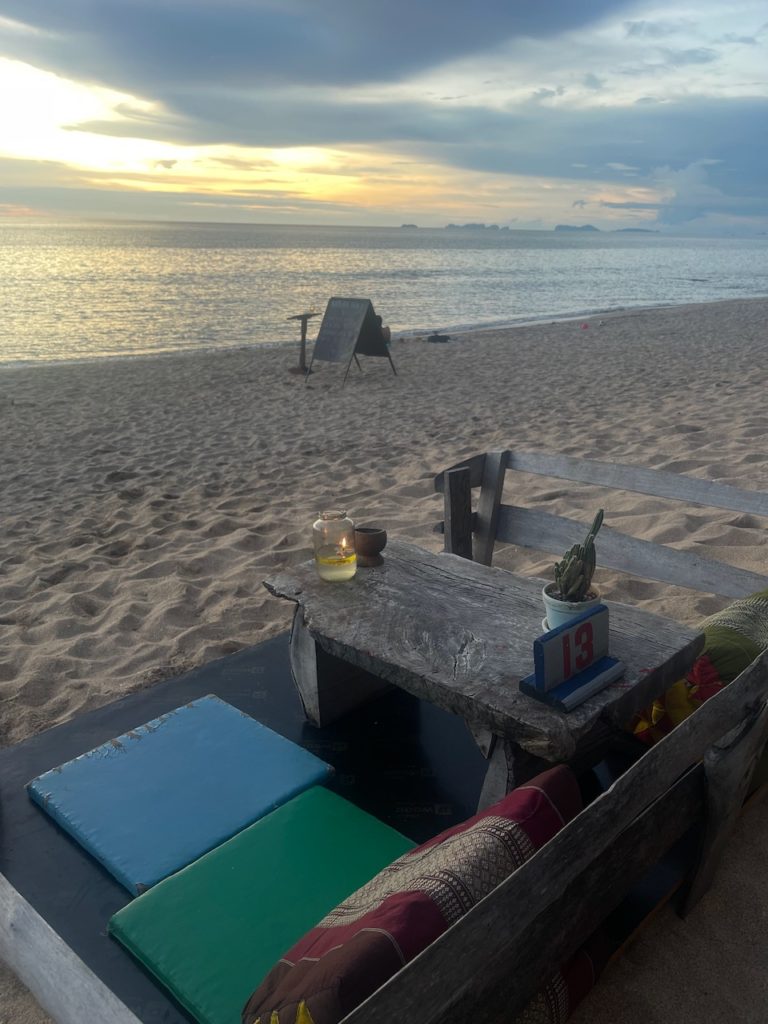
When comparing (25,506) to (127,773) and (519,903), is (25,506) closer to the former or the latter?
Result: (127,773)

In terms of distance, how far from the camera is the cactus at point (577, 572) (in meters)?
1.94

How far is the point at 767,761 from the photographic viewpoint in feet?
7.72

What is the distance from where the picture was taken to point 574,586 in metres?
1.95

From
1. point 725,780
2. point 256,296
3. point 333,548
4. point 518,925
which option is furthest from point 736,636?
point 256,296

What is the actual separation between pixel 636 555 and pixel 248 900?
85.0 inches

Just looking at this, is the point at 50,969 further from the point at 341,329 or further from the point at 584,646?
the point at 341,329

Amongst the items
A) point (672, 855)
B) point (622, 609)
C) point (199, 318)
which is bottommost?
point (199, 318)

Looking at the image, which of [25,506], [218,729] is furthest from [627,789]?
[25,506]

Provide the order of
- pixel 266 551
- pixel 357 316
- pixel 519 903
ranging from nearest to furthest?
pixel 519 903
pixel 266 551
pixel 357 316

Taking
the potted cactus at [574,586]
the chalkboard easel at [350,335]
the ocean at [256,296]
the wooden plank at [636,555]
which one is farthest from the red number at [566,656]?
the ocean at [256,296]

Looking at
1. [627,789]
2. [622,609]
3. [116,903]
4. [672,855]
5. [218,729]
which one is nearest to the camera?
[627,789]

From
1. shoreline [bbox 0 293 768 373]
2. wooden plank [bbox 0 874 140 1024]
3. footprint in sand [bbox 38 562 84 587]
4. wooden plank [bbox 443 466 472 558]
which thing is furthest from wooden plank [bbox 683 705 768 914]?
shoreline [bbox 0 293 768 373]

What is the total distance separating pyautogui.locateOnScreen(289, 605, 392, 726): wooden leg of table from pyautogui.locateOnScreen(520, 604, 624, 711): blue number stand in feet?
2.77

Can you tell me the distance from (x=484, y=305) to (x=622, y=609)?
27217 millimetres
